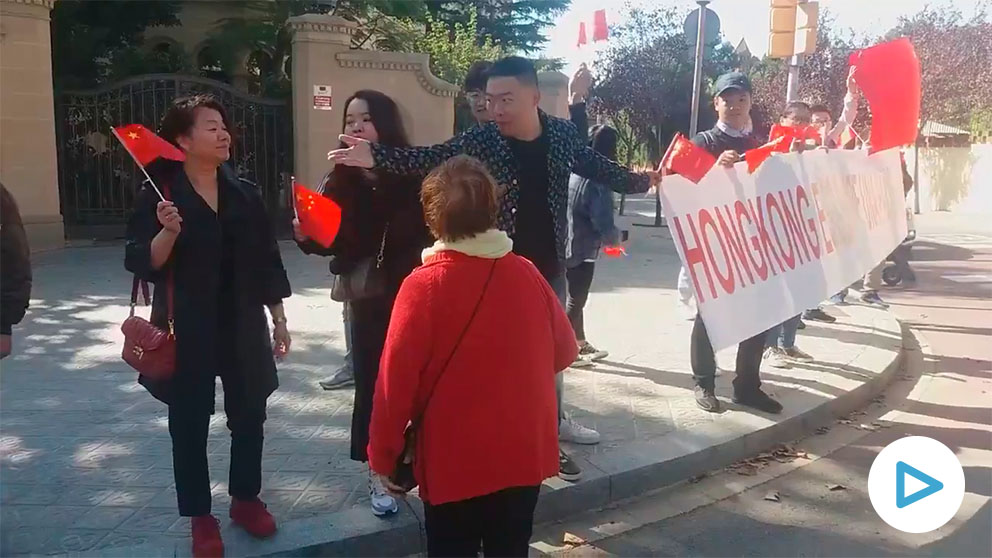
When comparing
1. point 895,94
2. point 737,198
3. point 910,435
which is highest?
point 895,94

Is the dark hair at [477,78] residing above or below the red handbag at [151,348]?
above

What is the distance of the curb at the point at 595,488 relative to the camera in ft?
10.8

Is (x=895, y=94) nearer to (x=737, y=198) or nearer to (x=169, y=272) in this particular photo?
(x=737, y=198)

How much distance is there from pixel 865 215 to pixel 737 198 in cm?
227

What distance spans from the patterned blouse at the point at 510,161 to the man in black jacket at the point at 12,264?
1.36 m

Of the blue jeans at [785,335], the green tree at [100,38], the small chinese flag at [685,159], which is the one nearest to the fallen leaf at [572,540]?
the small chinese flag at [685,159]

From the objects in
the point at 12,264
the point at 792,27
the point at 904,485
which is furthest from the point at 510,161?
the point at 792,27

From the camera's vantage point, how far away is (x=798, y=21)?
8766mm

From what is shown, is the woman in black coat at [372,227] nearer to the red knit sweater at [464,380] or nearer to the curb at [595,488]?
the curb at [595,488]

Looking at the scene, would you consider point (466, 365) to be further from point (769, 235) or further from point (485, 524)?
point (769, 235)

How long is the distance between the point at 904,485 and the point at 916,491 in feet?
0.18

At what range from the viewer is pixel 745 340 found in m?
4.89

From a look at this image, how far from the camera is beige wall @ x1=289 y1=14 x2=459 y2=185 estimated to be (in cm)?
1223

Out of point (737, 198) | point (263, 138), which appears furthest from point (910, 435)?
point (263, 138)
